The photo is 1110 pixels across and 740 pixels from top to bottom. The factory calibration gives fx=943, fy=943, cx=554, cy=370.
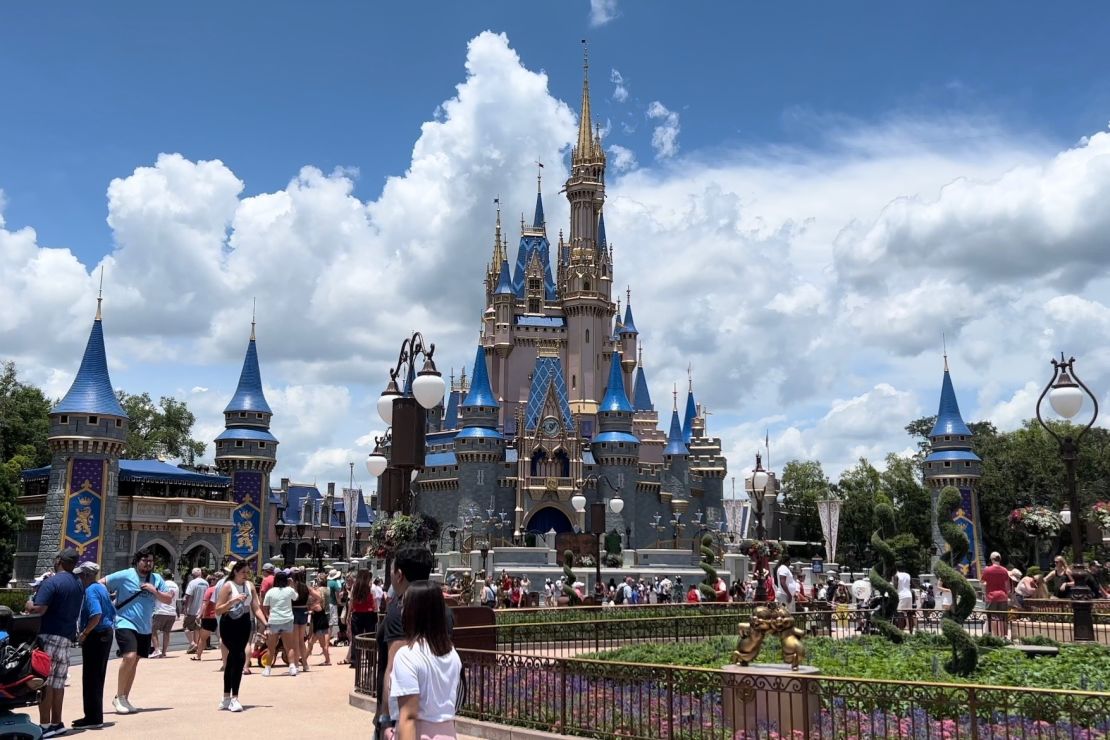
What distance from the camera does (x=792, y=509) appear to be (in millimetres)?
92562

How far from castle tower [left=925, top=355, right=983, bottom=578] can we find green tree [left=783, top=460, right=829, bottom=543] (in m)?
31.2

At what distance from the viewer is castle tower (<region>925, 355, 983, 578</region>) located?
55438 mm

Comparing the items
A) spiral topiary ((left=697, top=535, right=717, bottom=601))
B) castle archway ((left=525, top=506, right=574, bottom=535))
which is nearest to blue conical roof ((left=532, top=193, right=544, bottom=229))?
castle archway ((left=525, top=506, right=574, bottom=535))

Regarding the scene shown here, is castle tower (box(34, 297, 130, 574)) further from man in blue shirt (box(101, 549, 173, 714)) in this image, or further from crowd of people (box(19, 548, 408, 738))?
man in blue shirt (box(101, 549, 173, 714))

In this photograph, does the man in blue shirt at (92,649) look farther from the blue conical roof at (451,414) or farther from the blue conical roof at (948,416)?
the blue conical roof at (451,414)

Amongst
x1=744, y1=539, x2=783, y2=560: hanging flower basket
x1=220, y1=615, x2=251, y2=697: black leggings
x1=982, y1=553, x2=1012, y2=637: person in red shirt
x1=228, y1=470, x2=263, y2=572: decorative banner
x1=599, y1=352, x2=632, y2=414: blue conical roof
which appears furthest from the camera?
x1=599, y1=352, x2=632, y2=414: blue conical roof

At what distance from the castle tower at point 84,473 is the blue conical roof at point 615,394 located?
33.0 meters

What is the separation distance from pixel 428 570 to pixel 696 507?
72939 mm

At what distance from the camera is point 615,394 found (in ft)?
222

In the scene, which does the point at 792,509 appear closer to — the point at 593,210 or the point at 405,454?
the point at 593,210

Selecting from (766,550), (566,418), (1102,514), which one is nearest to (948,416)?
(1102,514)

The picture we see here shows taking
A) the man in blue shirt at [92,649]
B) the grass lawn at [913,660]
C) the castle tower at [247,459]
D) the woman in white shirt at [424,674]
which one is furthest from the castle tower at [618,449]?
the woman in white shirt at [424,674]

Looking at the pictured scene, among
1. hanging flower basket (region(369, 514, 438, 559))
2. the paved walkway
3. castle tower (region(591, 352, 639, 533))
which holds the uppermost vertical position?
castle tower (region(591, 352, 639, 533))

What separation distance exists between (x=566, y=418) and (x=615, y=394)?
18.4 ft
